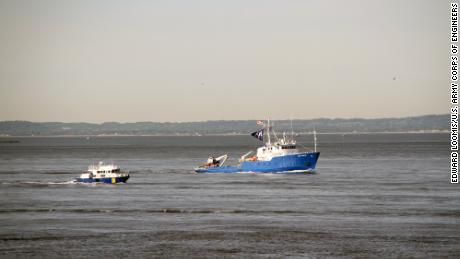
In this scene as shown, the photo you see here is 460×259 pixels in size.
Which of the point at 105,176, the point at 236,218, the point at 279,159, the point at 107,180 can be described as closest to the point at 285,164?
the point at 279,159

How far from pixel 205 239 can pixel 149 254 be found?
6758 millimetres

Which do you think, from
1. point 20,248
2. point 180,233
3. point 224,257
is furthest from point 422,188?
point 20,248

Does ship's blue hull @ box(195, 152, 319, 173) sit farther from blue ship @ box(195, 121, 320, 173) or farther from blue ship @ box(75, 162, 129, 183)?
blue ship @ box(75, 162, 129, 183)

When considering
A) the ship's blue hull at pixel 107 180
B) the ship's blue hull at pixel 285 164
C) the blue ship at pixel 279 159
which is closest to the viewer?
the ship's blue hull at pixel 107 180

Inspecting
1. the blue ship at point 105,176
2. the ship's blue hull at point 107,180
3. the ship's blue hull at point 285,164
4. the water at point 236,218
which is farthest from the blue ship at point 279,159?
the blue ship at point 105,176

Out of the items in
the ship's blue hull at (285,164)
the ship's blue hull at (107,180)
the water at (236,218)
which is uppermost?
the ship's blue hull at (285,164)

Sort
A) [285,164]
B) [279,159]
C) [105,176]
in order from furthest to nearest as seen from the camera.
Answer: [285,164]
[279,159]
[105,176]

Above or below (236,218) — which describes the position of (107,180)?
above

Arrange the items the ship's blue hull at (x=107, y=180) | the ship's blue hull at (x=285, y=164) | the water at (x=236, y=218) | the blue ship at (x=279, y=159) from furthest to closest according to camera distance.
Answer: the ship's blue hull at (x=285, y=164) → the blue ship at (x=279, y=159) → the ship's blue hull at (x=107, y=180) → the water at (x=236, y=218)

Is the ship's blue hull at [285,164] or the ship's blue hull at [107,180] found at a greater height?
the ship's blue hull at [285,164]

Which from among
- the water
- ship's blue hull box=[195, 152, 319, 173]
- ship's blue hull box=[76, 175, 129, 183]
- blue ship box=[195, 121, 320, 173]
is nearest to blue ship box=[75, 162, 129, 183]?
ship's blue hull box=[76, 175, 129, 183]

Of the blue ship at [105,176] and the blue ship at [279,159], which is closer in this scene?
the blue ship at [105,176]

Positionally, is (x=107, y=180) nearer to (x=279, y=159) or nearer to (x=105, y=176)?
(x=105, y=176)

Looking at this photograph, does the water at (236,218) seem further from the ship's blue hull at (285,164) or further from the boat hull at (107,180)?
the ship's blue hull at (285,164)
